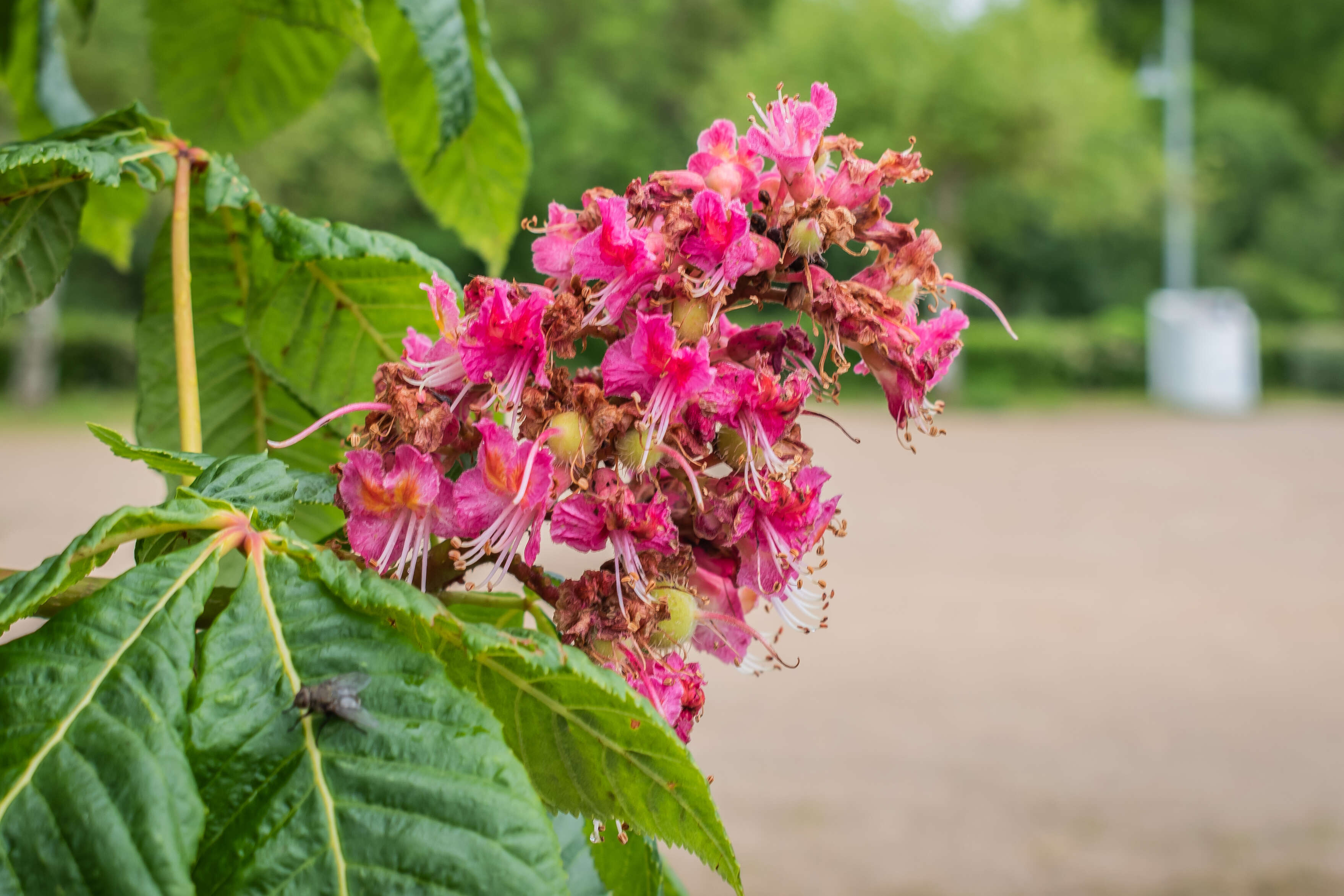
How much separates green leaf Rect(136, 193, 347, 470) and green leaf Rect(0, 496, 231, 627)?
1.44 feet

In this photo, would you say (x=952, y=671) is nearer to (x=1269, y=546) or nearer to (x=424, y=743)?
(x=1269, y=546)

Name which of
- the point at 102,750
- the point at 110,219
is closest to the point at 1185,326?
the point at 110,219

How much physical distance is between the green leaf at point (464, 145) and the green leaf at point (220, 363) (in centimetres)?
25

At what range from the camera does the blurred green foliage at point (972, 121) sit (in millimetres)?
21719

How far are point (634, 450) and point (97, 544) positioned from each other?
32 cm

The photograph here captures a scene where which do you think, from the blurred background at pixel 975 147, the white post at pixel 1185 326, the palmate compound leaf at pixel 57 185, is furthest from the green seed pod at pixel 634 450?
the white post at pixel 1185 326

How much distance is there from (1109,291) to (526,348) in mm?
34357

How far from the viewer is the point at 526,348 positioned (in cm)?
79

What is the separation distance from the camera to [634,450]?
772 millimetres

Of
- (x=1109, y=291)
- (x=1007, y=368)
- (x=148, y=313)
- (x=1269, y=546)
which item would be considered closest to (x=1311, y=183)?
(x=1109, y=291)

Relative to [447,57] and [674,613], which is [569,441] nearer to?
[674,613]

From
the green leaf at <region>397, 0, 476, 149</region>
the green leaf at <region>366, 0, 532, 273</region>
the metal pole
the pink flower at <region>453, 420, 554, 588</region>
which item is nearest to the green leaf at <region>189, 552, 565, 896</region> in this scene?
the pink flower at <region>453, 420, 554, 588</region>

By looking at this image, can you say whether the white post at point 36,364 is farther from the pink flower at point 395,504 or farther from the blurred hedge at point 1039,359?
the pink flower at point 395,504

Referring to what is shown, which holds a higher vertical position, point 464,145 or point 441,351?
point 464,145
